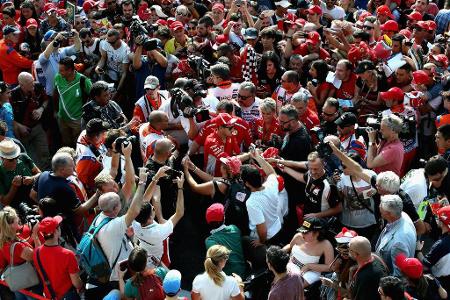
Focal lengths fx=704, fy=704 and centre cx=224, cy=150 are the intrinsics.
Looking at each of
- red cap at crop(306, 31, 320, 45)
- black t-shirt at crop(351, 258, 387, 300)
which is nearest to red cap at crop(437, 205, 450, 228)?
black t-shirt at crop(351, 258, 387, 300)

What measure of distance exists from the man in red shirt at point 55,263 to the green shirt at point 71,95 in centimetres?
328

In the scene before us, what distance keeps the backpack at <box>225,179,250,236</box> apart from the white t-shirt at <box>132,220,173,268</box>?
67cm

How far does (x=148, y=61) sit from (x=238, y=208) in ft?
11.8

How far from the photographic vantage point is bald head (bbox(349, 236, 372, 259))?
17.9 feet

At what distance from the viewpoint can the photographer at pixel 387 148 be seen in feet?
23.3

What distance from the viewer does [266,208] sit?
6539mm

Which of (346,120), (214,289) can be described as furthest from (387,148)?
(214,289)

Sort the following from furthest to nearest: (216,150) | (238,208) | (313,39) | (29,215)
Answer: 1. (313,39)
2. (216,150)
3. (238,208)
4. (29,215)

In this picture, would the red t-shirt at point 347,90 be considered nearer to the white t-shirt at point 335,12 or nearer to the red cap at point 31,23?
the white t-shirt at point 335,12

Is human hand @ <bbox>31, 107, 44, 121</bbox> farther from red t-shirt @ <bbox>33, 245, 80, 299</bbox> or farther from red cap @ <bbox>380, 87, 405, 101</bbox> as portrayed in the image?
red cap @ <bbox>380, 87, 405, 101</bbox>

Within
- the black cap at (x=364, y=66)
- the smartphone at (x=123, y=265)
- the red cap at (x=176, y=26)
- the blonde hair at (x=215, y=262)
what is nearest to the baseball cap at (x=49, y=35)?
the red cap at (x=176, y=26)

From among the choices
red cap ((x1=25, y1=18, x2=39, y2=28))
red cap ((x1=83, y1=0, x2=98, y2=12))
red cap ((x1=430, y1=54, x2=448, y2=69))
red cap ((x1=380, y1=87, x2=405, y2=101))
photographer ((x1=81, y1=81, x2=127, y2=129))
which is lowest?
red cap ((x1=83, y1=0, x2=98, y2=12))

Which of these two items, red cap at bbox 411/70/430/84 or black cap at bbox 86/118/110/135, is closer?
black cap at bbox 86/118/110/135

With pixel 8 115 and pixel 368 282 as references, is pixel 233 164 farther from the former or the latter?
pixel 8 115
